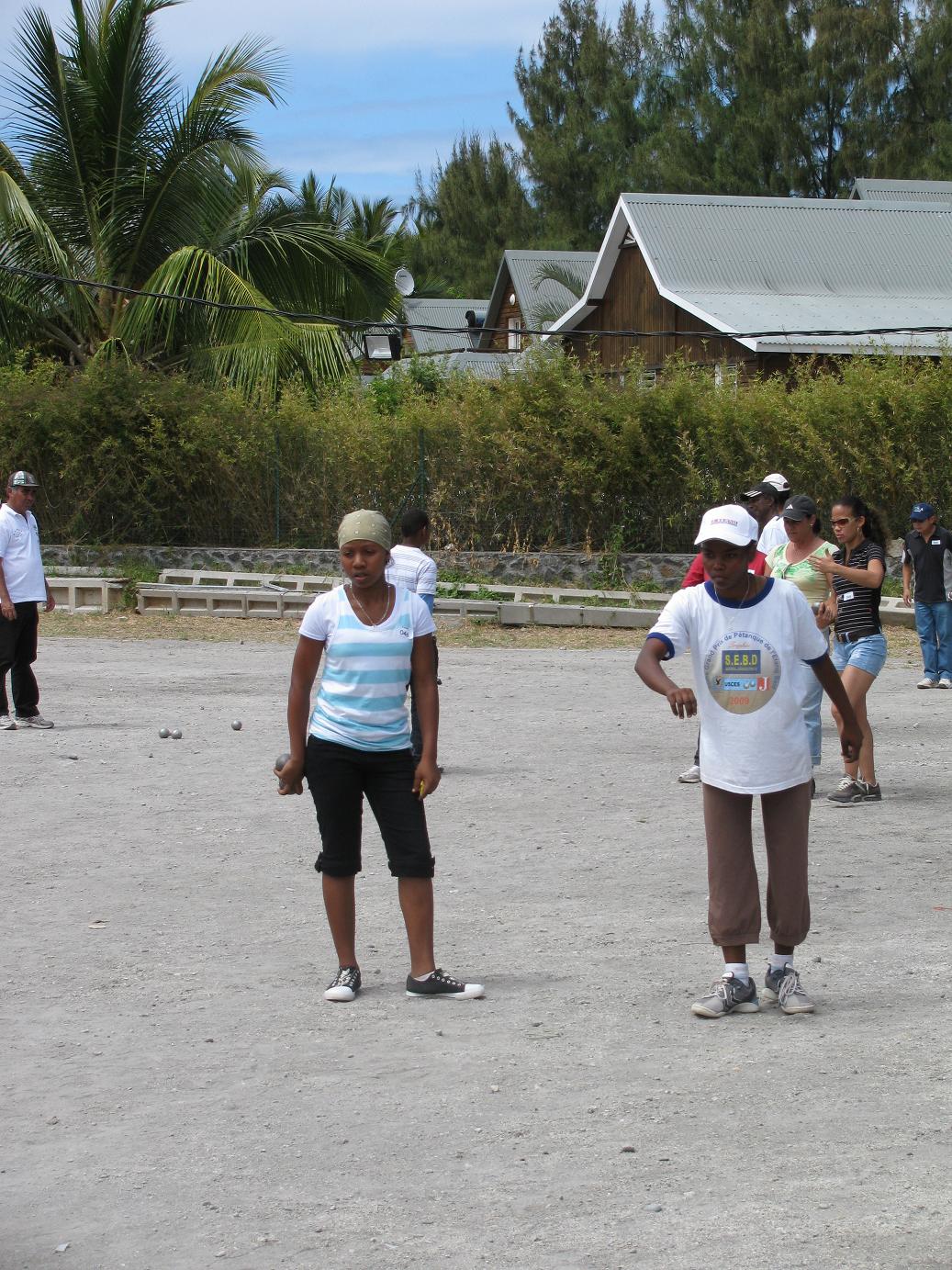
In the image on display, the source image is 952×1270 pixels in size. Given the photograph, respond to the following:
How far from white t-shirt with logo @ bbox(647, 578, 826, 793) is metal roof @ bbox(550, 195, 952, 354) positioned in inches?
919

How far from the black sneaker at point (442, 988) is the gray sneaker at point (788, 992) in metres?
1.04

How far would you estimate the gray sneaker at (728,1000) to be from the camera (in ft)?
18.2

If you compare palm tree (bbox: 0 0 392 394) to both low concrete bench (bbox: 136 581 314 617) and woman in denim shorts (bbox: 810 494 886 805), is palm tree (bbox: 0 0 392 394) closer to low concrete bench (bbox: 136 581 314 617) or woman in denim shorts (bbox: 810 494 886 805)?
low concrete bench (bbox: 136 581 314 617)

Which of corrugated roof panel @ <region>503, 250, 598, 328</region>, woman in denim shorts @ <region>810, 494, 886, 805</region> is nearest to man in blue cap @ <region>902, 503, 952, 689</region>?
woman in denim shorts @ <region>810, 494, 886, 805</region>

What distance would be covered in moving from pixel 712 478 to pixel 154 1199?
19269 mm

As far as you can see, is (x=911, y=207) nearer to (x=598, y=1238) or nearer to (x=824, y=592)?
(x=824, y=592)

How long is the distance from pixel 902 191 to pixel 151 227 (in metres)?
22.8

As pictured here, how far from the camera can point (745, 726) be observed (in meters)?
5.49

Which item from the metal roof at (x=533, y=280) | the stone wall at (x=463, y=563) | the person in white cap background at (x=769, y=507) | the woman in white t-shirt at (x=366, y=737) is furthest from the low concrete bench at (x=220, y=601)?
the metal roof at (x=533, y=280)

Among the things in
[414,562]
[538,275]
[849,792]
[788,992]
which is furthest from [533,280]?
[788,992]

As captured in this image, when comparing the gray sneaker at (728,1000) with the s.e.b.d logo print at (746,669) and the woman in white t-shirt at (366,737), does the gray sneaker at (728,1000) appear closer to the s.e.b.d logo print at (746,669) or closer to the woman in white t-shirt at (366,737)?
the woman in white t-shirt at (366,737)

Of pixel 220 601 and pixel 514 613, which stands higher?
pixel 220 601

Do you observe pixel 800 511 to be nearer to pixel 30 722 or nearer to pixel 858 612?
pixel 858 612

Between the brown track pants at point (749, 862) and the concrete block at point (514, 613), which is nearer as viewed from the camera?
the brown track pants at point (749, 862)
